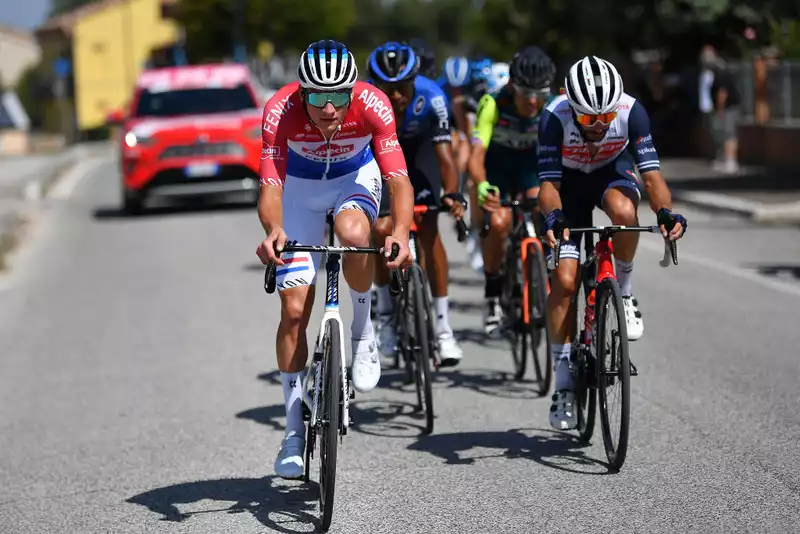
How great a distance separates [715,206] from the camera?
65.7 ft

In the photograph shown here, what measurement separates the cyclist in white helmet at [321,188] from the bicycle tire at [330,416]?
279mm

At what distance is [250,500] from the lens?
6.41 metres

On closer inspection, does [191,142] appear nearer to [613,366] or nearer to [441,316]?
[441,316]

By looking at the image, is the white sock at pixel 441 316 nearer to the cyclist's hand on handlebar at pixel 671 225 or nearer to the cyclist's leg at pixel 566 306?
the cyclist's leg at pixel 566 306

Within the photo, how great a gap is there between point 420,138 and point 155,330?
12.4 ft

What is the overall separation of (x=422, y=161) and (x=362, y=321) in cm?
271

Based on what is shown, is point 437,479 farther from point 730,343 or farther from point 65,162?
point 65,162

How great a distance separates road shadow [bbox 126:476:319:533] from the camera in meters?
6.05

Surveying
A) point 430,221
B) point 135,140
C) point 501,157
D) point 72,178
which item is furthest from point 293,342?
point 72,178

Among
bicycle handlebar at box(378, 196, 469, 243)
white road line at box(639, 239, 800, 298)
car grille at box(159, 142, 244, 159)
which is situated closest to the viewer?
bicycle handlebar at box(378, 196, 469, 243)

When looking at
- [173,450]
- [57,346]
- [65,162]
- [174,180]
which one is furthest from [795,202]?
[65,162]

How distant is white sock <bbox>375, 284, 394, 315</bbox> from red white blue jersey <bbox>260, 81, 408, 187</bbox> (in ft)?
7.64

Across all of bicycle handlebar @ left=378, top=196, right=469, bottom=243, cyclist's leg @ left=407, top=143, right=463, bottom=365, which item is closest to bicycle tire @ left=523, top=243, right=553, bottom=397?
bicycle handlebar @ left=378, top=196, right=469, bottom=243

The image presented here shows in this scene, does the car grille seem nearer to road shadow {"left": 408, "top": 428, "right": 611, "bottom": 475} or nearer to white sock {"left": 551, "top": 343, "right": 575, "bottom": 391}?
road shadow {"left": 408, "top": 428, "right": 611, "bottom": 475}
